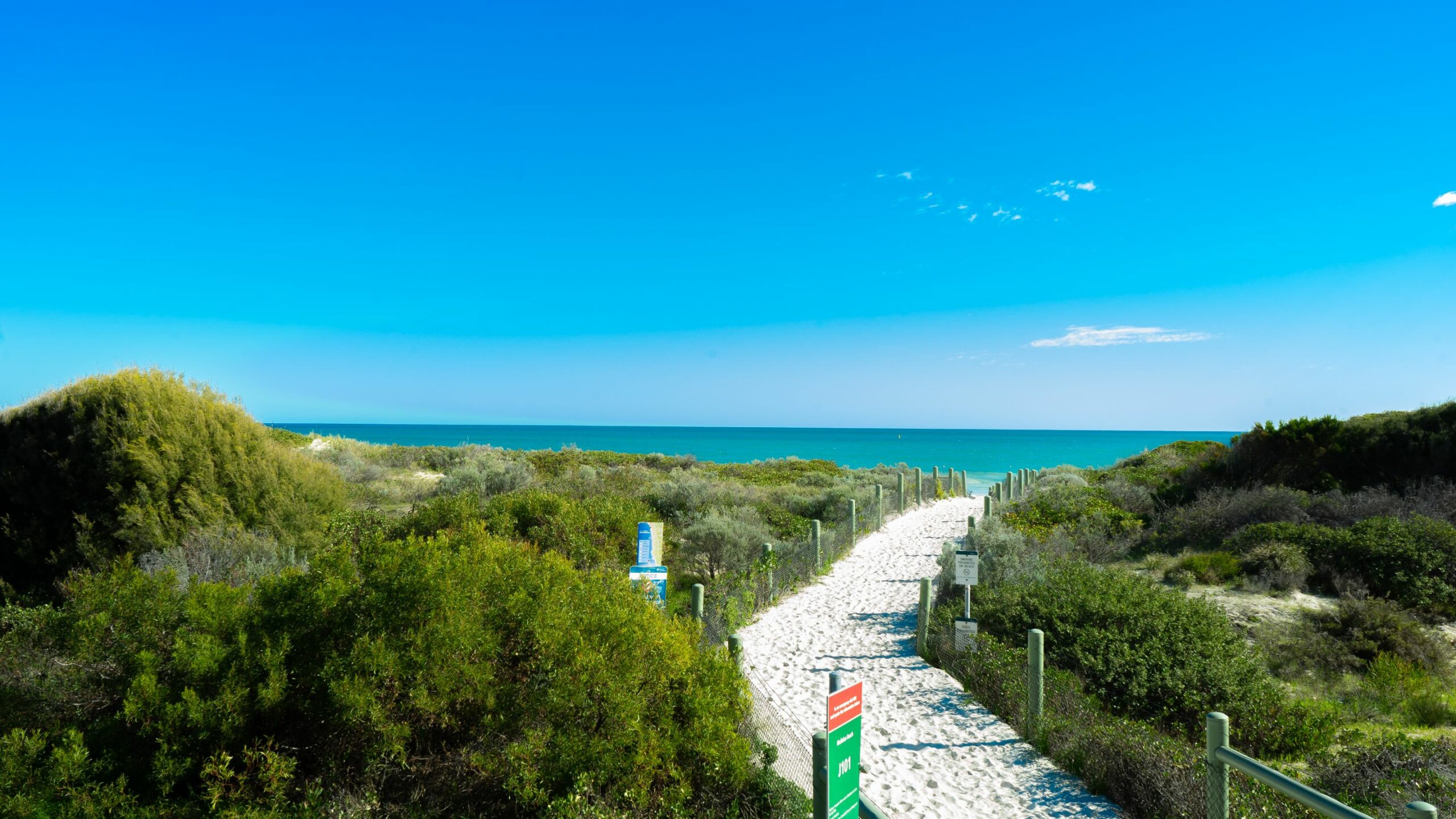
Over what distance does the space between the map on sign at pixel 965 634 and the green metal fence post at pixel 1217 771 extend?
4429mm

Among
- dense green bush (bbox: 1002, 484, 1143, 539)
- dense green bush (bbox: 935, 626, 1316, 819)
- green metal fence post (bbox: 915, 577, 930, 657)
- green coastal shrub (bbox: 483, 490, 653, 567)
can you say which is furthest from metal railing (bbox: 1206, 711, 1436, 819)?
dense green bush (bbox: 1002, 484, 1143, 539)

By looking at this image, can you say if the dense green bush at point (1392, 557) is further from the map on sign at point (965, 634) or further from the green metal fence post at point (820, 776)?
the green metal fence post at point (820, 776)

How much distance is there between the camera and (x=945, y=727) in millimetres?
7277

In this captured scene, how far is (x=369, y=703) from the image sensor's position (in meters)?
4.08

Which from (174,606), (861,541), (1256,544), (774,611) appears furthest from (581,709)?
(861,541)

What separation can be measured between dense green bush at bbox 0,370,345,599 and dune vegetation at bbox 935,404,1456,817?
10.7m

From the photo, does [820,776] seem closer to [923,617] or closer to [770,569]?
[923,617]

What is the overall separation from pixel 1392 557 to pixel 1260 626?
3.27 m

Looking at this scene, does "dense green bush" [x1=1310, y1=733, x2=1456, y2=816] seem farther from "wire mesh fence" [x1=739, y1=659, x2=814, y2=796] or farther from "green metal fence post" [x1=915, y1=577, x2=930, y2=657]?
"green metal fence post" [x1=915, y1=577, x2=930, y2=657]

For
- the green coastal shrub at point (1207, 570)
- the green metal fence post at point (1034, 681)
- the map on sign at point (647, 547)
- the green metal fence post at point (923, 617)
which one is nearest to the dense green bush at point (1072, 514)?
the green coastal shrub at point (1207, 570)

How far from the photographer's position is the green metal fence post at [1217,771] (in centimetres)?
468

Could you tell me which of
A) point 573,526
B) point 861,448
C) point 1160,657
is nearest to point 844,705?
point 1160,657

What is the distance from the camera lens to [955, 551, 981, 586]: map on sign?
984cm

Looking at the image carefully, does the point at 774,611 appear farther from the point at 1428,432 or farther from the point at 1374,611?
the point at 1428,432
